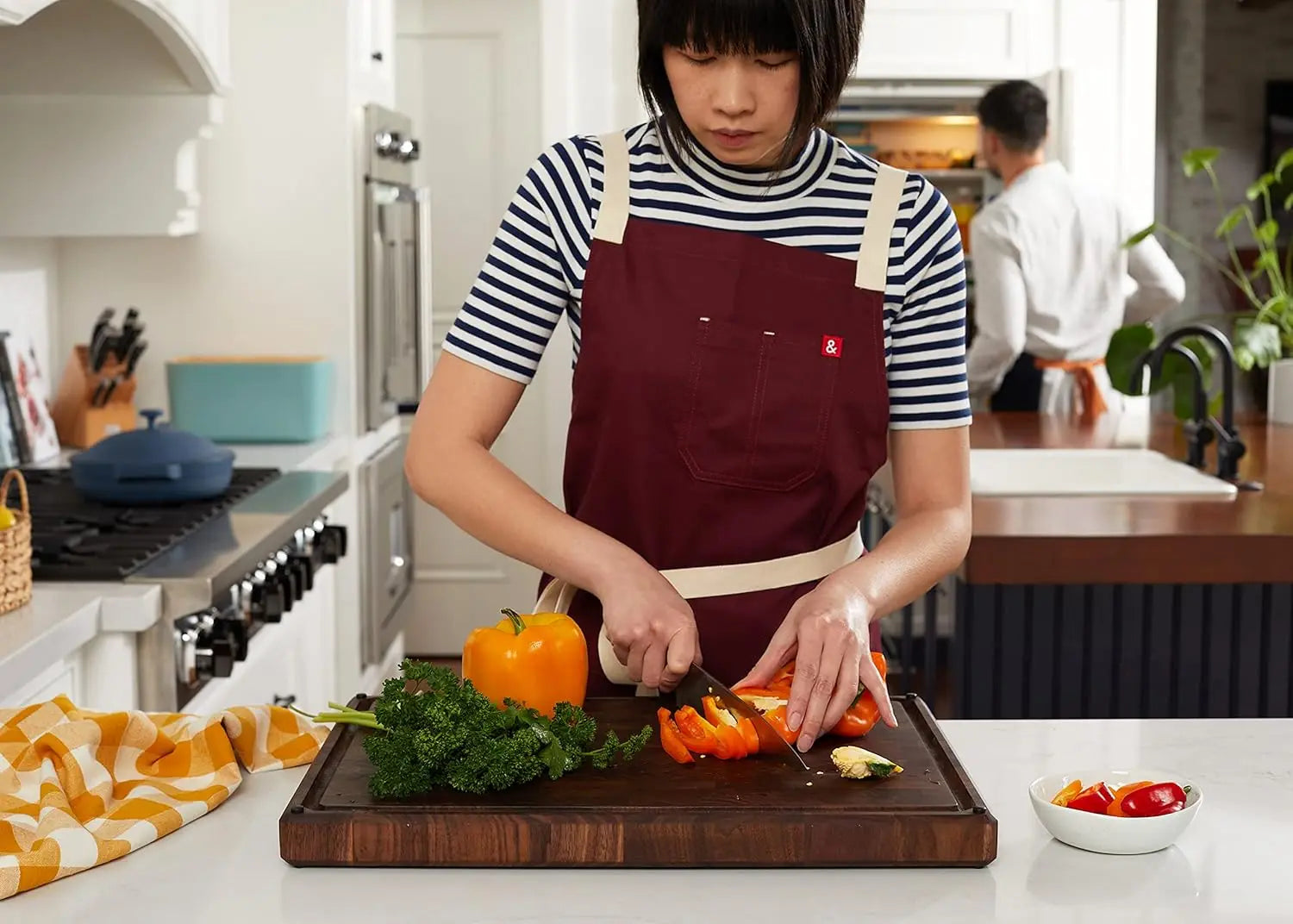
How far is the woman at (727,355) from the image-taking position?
151 cm

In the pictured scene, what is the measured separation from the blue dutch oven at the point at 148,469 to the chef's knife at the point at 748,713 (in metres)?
1.67

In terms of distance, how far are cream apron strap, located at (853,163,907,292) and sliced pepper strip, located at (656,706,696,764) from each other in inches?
20.9

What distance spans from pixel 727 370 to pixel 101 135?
211 centimetres

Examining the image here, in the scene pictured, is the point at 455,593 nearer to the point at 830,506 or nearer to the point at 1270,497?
the point at 1270,497

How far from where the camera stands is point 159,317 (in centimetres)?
365

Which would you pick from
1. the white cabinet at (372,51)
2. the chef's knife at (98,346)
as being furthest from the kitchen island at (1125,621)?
the white cabinet at (372,51)

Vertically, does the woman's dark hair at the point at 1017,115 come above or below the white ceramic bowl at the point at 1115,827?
above

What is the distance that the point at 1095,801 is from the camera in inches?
45.7

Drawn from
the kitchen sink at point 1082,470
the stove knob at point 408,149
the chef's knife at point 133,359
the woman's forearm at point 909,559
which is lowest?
the kitchen sink at point 1082,470

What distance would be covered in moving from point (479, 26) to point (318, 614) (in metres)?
2.42

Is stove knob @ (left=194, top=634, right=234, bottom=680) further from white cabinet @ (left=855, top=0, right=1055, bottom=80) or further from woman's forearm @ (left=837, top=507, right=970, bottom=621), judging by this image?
white cabinet @ (left=855, top=0, right=1055, bottom=80)

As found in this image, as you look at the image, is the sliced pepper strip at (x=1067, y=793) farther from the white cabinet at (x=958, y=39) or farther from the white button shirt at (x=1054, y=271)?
the white cabinet at (x=958, y=39)

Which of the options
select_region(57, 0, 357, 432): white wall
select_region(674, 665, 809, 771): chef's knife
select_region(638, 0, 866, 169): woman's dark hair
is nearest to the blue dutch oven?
select_region(57, 0, 357, 432): white wall

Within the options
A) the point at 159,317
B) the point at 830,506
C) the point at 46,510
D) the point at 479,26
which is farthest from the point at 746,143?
the point at 479,26
